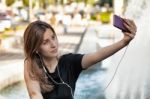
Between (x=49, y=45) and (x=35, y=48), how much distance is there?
0.22ft

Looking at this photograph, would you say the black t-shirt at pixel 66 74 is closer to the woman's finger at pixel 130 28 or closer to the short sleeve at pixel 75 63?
the short sleeve at pixel 75 63

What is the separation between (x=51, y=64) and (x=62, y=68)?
57mm

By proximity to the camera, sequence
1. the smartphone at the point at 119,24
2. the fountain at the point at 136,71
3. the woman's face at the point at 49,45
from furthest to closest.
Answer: the fountain at the point at 136,71
the woman's face at the point at 49,45
the smartphone at the point at 119,24

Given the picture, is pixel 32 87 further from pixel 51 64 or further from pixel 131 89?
pixel 131 89

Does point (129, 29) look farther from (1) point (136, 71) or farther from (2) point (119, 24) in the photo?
(1) point (136, 71)

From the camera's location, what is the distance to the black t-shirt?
272 cm

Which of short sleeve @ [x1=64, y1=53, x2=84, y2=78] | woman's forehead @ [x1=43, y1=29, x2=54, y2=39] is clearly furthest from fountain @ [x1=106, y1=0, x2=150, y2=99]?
woman's forehead @ [x1=43, y1=29, x2=54, y2=39]

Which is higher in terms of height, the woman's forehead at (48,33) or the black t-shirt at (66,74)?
the woman's forehead at (48,33)

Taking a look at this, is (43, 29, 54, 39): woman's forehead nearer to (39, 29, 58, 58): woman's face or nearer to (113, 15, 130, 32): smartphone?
(39, 29, 58, 58): woman's face

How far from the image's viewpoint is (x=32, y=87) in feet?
8.84

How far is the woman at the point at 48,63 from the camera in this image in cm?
269

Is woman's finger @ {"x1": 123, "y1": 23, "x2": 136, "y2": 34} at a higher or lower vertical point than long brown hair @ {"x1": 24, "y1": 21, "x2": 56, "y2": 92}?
higher

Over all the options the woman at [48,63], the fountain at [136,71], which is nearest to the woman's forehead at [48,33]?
the woman at [48,63]

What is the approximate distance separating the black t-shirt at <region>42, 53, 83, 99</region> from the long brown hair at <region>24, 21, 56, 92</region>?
0.11ft
